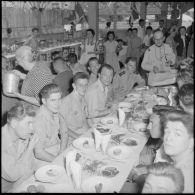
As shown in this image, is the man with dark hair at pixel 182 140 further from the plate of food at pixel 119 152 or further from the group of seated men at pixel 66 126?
the plate of food at pixel 119 152

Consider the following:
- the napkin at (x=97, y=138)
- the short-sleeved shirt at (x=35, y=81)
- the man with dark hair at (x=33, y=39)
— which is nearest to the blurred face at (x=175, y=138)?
the napkin at (x=97, y=138)

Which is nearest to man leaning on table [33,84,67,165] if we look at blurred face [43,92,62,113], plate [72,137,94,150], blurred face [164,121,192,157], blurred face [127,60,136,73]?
blurred face [43,92,62,113]

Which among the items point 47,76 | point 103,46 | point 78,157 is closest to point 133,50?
point 103,46

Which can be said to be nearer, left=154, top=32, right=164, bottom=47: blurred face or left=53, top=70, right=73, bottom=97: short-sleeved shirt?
left=53, top=70, right=73, bottom=97: short-sleeved shirt

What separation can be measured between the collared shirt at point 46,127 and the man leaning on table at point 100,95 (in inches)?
28.6

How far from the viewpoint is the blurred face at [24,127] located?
188 centimetres

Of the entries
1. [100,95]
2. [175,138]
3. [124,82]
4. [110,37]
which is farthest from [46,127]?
[110,37]

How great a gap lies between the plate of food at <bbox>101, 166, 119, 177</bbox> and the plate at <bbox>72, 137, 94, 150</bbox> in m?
0.34

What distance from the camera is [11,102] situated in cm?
269

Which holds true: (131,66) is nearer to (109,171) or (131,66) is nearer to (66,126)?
(66,126)

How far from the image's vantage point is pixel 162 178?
108 cm

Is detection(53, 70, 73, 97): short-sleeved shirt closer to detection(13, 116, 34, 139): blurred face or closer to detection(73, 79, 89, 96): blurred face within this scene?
detection(73, 79, 89, 96): blurred face

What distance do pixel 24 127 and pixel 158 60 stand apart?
3312 millimetres

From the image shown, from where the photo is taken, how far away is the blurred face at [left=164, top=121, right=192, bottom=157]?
1.05 metres
